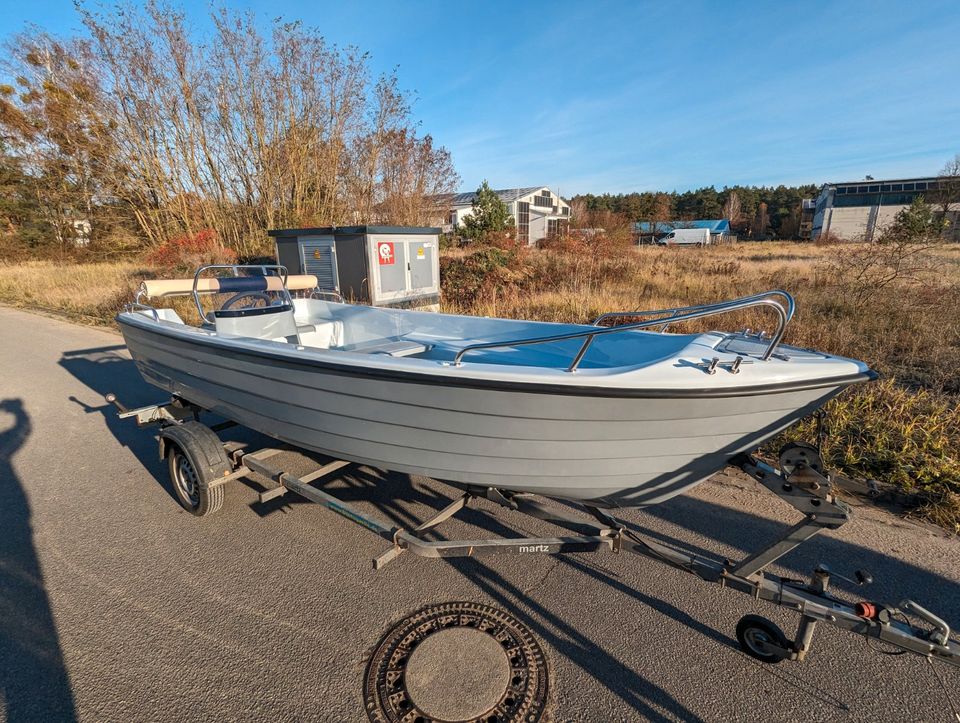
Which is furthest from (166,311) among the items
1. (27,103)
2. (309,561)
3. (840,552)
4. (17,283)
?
(27,103)

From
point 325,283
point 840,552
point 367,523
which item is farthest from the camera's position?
point 325,283

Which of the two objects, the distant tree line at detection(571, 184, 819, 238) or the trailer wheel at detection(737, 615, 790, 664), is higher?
the distant tree line at detection(571, 184, 819, 238)

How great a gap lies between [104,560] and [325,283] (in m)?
8.17

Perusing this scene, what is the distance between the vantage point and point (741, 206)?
6581 cm

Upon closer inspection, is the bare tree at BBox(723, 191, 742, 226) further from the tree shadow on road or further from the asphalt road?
the tree shadow on road

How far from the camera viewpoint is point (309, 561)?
2.51 meters

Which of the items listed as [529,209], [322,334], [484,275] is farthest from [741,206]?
[322,334]

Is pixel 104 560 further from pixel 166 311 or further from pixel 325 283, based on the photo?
pixel 325 283

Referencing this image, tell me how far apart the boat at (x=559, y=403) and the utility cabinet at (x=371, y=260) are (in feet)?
21.0

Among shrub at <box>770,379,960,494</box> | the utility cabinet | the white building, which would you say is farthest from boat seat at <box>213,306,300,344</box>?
the white building

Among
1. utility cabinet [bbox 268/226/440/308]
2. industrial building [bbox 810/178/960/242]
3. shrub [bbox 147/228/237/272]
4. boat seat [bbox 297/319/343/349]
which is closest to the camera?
boat seat [bbox 297/319/343/349]

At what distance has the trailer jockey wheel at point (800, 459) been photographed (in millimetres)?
1816

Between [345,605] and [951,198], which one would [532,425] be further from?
[951,198]

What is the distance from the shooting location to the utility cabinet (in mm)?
9219
